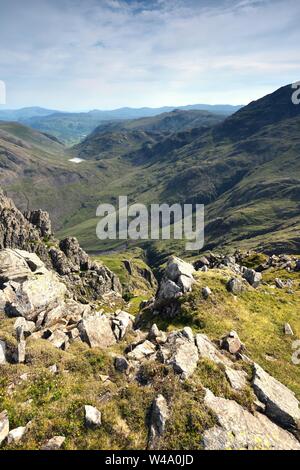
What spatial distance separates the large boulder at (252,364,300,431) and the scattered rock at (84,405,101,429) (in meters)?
12.5

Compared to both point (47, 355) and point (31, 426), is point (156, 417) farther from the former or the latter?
point (47, 355)

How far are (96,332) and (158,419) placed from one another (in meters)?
14.4

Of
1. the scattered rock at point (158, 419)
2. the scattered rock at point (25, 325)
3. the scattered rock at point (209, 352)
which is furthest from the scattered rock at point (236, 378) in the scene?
the scattered rock at point (25, 325)

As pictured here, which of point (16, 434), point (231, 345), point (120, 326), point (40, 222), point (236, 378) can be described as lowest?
point (40, 222)

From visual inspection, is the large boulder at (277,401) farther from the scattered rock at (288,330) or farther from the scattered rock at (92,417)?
the scattered rock at (288,330)

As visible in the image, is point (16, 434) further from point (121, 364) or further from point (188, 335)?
point (188, 335)

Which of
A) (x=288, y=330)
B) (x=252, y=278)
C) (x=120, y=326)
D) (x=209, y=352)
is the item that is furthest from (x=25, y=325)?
(x=252, y=278)

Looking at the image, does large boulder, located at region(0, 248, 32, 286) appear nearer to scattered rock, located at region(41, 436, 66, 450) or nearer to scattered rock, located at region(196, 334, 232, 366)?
scattered rock, located at region(196, 334, 232, 366)

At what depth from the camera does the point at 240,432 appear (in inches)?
827

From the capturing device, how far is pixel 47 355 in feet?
87.6

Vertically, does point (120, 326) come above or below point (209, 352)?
Answer: below

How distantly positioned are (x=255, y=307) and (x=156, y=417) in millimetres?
30592

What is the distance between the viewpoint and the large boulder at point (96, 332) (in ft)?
107

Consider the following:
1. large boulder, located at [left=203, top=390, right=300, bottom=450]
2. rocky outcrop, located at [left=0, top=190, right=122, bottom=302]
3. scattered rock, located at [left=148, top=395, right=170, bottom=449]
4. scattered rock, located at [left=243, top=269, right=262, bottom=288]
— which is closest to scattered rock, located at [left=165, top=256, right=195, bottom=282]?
scattered rock, located at [left=243, top=269, right=262, bottom=288]
